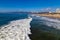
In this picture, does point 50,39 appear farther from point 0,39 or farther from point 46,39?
point 0,39

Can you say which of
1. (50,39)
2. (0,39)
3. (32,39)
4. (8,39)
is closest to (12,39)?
(8,39)

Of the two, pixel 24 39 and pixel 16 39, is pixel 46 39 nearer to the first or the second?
pixel 24 39

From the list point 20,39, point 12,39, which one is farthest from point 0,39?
point 20,39

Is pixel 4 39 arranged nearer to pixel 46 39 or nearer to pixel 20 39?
pixel 20 39

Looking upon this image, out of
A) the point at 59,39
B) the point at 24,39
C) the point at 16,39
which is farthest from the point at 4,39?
the point at 59,39

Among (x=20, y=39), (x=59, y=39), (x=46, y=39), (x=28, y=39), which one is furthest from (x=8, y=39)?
(x=59, y=39)
